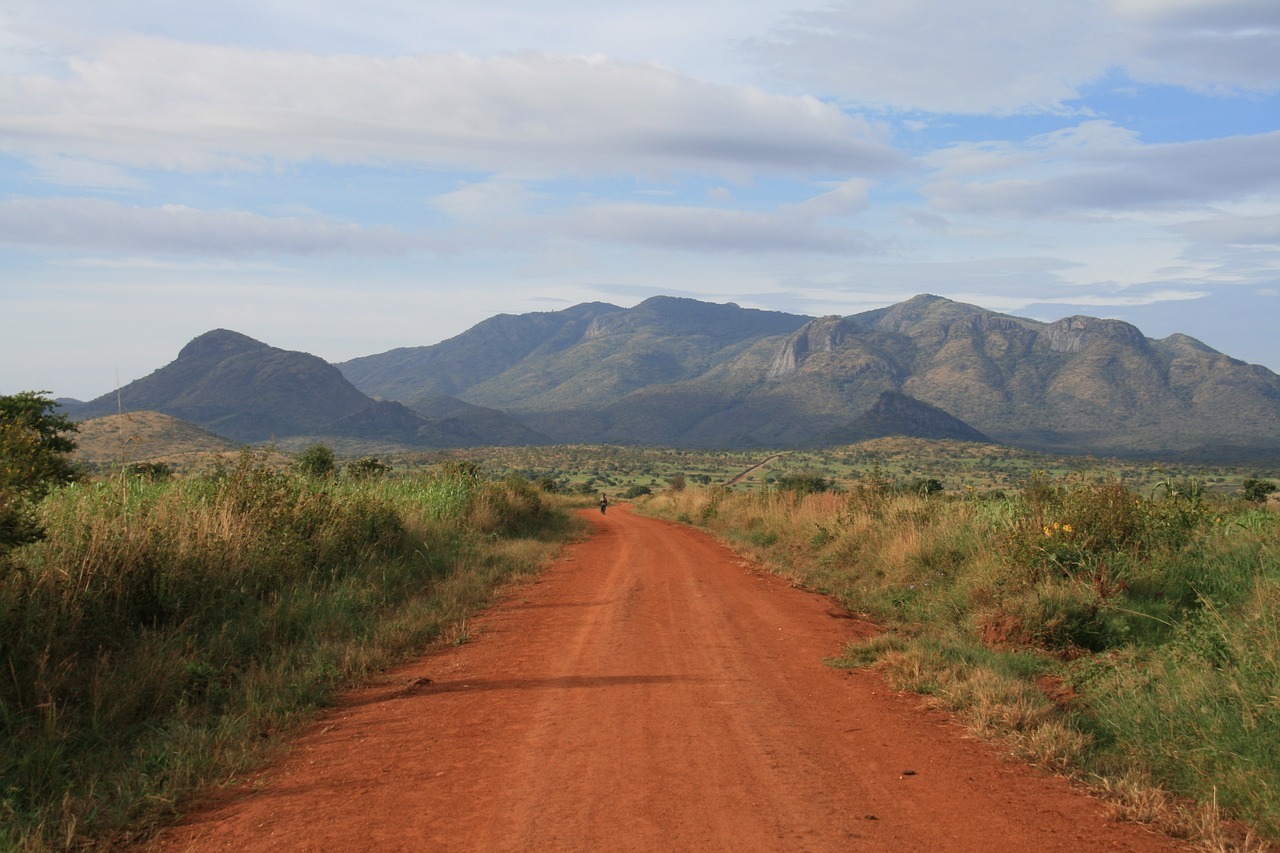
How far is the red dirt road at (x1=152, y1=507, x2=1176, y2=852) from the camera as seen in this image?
466 centimetres

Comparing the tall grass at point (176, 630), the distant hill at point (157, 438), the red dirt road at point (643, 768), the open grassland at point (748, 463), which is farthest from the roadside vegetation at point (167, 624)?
the open grassland at point (748, 463)

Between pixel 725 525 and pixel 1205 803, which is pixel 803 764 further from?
pixel 725 525

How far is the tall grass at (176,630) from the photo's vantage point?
5.52 m

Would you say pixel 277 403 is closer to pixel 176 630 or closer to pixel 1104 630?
pixel 176 630

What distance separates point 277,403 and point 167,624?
5434 inches

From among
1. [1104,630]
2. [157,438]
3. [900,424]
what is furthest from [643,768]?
[900,424]

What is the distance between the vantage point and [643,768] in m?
5.54

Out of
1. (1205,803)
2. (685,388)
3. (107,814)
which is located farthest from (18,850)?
(685,388)

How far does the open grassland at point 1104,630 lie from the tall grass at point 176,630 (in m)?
5.29

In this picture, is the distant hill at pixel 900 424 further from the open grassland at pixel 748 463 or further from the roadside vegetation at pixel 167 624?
the roadside vegetation at pixel 167 624

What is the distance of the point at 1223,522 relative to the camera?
1054 cm

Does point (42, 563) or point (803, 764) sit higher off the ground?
point (42, 563)

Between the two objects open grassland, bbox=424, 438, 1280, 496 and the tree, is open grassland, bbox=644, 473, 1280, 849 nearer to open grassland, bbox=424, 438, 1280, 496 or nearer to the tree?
the tree

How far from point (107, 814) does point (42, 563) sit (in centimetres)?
342
